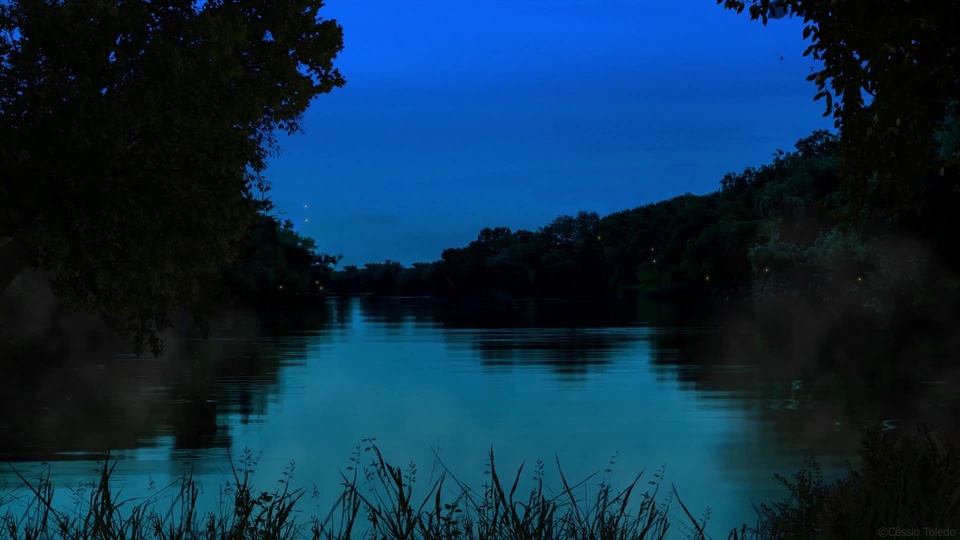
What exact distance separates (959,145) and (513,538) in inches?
1445

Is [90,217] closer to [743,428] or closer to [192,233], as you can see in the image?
[192,233]

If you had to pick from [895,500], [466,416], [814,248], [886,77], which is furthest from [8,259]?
[814,248]

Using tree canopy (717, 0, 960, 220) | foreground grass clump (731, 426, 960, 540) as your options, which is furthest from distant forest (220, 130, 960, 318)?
foreground grass clump (731, 426, 960, 540)

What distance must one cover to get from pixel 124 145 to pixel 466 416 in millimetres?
9843

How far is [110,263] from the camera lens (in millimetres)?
21094

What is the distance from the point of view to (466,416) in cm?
2555

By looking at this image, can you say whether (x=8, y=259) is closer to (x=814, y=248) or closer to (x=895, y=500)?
(x=895, y=500)

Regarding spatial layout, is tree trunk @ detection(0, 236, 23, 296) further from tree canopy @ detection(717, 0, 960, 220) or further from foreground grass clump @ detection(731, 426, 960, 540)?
foreground grass clump @ detection(731, 426, 960, 540)

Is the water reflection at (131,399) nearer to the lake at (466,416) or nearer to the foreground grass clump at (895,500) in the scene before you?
the lake at (466,416)

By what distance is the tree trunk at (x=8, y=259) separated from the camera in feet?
73.4

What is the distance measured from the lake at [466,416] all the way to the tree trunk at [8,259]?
10.1ft

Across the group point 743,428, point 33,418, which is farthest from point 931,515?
point 33,418

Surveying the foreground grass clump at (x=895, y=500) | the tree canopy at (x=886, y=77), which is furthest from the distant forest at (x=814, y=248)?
the foreground grass clump at (x=895, y=500)

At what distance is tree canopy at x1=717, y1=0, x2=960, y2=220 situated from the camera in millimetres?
11766
